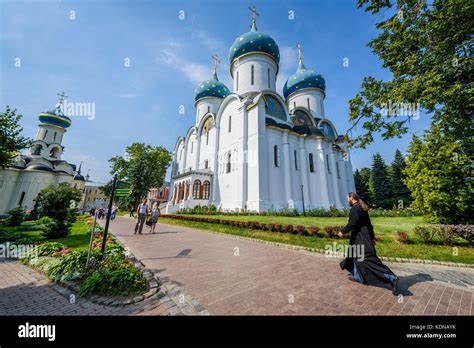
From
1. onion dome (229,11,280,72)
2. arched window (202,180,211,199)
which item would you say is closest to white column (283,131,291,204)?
arched window (202,180,211,199)

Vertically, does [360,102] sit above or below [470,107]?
above

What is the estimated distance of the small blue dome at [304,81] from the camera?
3112cm

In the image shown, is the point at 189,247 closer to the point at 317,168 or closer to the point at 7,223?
the point at 7,223

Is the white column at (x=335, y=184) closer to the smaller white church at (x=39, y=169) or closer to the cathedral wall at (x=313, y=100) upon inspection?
the cathedral wall at (x=313, y=100)

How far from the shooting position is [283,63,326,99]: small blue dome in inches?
1225

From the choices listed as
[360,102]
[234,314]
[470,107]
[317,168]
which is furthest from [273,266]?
[317,168]

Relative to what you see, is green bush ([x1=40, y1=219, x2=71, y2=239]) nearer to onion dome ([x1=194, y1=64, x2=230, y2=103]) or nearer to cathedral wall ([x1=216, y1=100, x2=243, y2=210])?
cathedral wall ([x1=216, y1=100, x2=243, y2=210])

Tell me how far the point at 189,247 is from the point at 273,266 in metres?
3.66

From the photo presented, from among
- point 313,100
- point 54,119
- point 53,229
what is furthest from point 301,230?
point 54,119

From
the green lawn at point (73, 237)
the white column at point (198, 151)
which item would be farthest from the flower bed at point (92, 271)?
the white column at point (198, 151)

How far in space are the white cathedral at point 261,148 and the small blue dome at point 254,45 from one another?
12cm

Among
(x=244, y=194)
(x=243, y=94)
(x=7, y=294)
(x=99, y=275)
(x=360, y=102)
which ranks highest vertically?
(x=243, y=94)

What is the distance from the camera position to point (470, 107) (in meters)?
6.61
